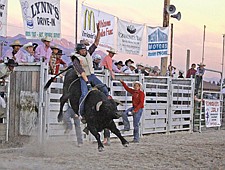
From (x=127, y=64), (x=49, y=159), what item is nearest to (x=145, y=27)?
(x=127, y=64)

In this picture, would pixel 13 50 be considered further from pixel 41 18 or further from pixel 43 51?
pixel 41 18

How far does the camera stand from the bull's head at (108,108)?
9594 mm

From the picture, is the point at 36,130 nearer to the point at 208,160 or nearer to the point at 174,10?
the point at 208,160

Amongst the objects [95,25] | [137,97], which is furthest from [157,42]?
[137,97]

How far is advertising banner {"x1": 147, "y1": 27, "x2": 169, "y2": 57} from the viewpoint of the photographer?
17391mm

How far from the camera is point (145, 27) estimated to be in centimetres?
1716

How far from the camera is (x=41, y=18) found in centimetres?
1230

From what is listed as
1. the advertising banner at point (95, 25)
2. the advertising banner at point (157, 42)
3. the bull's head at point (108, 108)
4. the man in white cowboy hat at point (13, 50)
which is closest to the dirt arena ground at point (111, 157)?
the bull's head at point (108, 108)

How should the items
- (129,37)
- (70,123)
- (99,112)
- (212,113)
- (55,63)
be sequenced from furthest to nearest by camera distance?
(212,113)
(129,37)
(55,63)
(70,123)
(99,112)

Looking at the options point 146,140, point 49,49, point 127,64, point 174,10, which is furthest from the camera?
point 174,10

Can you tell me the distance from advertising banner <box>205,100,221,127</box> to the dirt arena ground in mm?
6622

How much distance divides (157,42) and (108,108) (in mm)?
8287

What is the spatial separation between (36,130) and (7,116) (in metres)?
0.72

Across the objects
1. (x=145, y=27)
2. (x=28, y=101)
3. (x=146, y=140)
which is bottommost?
(x=146, y=140)
